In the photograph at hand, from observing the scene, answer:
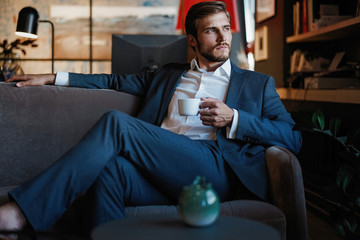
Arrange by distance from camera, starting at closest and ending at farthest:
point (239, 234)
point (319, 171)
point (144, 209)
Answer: point (239, 234) < point (144, 209) < point (319, 171)

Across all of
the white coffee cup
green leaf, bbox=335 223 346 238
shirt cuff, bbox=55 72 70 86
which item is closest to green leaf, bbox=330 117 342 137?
green leaf, bbox=335 223 346 238

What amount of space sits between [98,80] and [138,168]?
79cm

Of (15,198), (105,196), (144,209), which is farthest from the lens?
(144,209)

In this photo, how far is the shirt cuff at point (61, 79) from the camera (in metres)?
2.15

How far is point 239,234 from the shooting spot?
0.99 metres

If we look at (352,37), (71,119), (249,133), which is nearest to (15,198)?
(71,119)

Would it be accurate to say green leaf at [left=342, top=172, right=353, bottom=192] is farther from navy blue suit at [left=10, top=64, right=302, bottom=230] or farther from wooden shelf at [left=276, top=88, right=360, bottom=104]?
wooden shelf at [left=276, top=88, right=360, bottom=104]

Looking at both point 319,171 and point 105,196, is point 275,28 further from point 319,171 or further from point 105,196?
point 105,196

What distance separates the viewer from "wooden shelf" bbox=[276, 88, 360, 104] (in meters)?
2.60

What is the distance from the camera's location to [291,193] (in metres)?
1.53

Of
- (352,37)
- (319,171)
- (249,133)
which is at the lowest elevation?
(319,171)

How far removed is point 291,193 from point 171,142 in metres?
0.48

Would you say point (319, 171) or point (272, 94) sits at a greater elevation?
point (272, 94)

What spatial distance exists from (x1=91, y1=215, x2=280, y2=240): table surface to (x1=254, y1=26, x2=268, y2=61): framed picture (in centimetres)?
361
